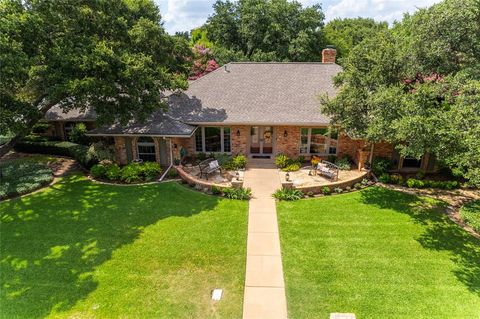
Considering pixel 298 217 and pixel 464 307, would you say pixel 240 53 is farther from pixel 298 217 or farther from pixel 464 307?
pixel 464 307

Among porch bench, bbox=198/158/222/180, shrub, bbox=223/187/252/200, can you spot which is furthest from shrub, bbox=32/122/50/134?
shrub, bbox=223/187/252/200

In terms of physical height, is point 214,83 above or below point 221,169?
above

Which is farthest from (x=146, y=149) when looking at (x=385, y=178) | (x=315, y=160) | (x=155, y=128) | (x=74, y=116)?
(x=385, y=178)

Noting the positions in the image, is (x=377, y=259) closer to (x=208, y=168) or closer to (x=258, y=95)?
(x=208, y=168)

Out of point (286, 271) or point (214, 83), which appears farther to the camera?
point (214, 83)

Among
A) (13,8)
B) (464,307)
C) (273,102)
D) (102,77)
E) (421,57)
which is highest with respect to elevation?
(13,8)

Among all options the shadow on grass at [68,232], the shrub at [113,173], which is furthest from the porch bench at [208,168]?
the shrub at [113,173]

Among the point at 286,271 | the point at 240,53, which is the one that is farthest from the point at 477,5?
the point at 240,53
